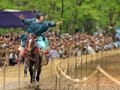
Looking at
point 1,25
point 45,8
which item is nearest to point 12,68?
point 1,25

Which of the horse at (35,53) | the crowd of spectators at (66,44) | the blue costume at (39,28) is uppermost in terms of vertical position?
the blue costume at (39,28)

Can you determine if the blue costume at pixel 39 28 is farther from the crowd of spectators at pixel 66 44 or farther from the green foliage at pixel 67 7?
the green foliage at pixel 67 7

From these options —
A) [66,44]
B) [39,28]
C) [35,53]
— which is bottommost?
[66,44]

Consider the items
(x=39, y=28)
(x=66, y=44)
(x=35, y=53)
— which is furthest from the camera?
(x=66, y=44)

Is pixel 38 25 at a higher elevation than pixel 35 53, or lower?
higher

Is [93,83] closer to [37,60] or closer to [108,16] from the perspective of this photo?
[37,60]

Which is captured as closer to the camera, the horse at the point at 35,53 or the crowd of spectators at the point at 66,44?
the horse at the point at 35,53

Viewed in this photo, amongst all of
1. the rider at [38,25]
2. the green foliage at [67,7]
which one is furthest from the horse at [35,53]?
the green foliage at [67,7]

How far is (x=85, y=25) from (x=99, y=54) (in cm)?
746

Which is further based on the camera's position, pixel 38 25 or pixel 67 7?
pixel 67 7

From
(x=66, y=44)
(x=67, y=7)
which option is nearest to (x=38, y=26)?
(x=66, y=44)

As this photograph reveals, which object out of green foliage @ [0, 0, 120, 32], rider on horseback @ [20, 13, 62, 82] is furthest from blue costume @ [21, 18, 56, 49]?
green foliage @ [0, 0, 120, 32]

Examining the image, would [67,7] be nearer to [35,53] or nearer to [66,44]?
[66,44]

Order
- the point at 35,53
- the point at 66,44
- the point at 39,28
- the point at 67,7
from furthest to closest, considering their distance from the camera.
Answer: the point at 67,7 < the point at 66,44 < the point at 35,53 < the point at 39,28
